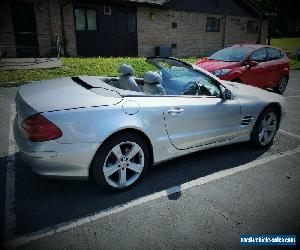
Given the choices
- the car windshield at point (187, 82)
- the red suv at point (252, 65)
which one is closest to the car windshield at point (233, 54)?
the red suv at point (252, 65)

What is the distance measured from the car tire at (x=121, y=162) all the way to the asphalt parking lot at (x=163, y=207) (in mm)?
153

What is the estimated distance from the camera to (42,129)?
2.81 m

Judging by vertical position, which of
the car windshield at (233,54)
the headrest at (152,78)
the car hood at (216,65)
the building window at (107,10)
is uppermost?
the building window at (107,10)

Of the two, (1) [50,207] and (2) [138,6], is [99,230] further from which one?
(2) [138,6]

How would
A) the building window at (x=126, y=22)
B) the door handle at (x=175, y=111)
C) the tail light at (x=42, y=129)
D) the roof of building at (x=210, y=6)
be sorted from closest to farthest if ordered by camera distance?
the tail light at (x=42, y=129), the door handle at (x=175, y=111), the building window at (x=126, y=22), the roof of building at (x=210, y=6)

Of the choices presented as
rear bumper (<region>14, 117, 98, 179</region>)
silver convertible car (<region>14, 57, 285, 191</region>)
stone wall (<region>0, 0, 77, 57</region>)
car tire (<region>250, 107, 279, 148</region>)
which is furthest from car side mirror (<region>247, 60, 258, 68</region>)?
stone wall (<region>0, 0, 77, 57</region>)

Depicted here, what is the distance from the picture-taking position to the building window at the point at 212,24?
74.3ft

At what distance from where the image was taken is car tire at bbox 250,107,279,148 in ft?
15.4

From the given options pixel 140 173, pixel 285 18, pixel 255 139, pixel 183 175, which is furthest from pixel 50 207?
pixel 285 18

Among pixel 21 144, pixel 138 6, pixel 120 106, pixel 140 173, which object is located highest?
pixel 138 6

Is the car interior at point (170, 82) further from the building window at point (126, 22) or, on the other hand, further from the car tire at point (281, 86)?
the building window at point (126, 22)

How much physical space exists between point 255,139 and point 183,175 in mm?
1599

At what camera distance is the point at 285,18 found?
41625 millimetres

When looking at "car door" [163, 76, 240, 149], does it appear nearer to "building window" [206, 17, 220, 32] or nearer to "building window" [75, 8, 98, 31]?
"building window" [75, 8, 98, 31]
